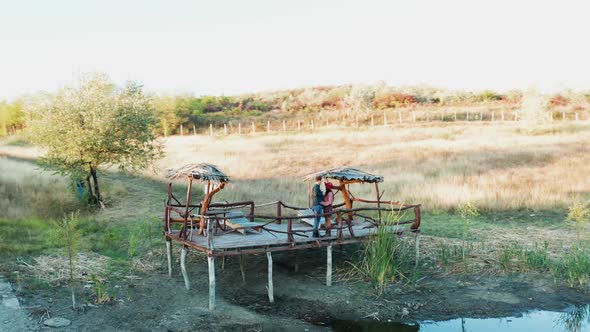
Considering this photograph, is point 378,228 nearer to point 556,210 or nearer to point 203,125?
point 556,210

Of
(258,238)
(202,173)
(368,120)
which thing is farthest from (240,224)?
(368,120)

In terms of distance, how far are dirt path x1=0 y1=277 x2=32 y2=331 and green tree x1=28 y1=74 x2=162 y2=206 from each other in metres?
11.1

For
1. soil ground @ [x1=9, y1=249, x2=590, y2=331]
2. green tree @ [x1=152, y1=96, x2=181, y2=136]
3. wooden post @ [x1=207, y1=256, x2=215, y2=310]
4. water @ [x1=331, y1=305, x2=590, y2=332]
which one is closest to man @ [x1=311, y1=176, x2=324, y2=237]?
soil ground @ [x1=9, y1=249, x2=590, y2=331]

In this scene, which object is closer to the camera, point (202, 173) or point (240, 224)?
point (202, 173)

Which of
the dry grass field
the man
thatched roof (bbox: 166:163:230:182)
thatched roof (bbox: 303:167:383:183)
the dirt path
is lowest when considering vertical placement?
the dirt path

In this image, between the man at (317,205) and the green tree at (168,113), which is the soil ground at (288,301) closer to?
the man at (317,205)

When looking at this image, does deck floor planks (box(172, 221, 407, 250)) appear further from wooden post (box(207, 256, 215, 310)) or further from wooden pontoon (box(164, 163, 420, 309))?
Result: wooden post (box(207, 256, 215, 310))

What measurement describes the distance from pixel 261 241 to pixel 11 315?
5.46m

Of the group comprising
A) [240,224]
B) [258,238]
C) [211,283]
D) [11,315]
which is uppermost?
[240,224]

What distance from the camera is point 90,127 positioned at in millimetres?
23062

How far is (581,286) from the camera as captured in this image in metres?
13.4

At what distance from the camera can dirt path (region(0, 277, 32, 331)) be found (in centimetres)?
1052

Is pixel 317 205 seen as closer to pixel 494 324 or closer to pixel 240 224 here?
pixel 240 224

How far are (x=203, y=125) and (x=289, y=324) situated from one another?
64.7 m
